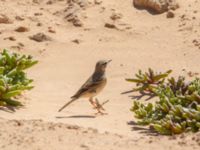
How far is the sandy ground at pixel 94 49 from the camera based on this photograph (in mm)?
10805

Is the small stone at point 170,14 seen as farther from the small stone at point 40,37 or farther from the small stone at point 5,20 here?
the small stone at point 5,20

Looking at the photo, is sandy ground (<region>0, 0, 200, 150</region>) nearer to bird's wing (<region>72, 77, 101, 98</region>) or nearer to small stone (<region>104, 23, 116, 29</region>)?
small stone (<region>104, 23, 116, 29</region>)

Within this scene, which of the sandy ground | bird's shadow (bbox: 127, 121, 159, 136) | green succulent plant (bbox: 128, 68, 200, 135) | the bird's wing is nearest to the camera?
green succulent plant (bbox: 128, 68, 200, 135)

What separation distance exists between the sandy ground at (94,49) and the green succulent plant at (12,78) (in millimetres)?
256

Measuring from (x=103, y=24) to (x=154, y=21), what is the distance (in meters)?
1.18

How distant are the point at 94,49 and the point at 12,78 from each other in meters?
4.04

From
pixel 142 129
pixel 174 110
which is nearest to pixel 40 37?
pixel 142 129

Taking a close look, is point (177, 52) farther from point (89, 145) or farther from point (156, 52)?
point (89, 145)

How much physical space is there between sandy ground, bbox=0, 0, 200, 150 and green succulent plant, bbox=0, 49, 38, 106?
26cm

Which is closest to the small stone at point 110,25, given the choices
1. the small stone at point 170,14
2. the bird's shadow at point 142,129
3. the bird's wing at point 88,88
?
the small stone at point 170,14

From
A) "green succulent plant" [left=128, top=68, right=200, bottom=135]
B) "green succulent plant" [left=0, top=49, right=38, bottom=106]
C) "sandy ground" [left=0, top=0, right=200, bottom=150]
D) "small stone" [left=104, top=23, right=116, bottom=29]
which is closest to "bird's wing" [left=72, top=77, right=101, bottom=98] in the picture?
"sandy ground" [left=0, top=0, right=200, bottom=150]

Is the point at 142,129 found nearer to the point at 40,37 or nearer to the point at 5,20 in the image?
the point at 40,37

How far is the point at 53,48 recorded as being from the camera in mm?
15031

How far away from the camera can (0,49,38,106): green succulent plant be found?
10.2 m
